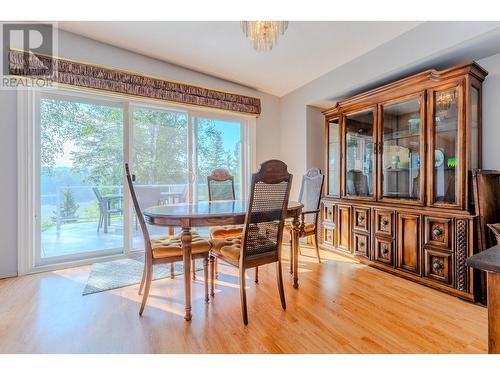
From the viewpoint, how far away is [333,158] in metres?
3.53

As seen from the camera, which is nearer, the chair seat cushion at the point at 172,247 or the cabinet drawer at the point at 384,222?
the chair seat cushion at the point at 172,247

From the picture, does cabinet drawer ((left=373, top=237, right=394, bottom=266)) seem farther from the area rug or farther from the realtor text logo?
the realtor text logo

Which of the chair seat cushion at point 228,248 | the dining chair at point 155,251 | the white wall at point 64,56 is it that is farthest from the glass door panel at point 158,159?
the chair seat cushion at point 228,248

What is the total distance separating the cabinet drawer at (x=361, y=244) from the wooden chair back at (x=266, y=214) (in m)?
1.44

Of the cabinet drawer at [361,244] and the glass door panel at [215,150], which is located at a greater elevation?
the glass door panel at [215,150]

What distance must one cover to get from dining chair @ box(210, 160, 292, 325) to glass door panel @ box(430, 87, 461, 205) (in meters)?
1.51

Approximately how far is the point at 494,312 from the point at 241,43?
2921 mm

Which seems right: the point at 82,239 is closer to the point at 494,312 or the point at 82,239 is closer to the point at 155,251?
the point at 155,251

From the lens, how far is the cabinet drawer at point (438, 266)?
7.30ft

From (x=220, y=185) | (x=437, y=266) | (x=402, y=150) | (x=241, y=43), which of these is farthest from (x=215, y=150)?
(x=437, y=266)

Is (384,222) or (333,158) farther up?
(333,158)

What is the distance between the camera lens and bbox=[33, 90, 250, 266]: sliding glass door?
9.44 ft

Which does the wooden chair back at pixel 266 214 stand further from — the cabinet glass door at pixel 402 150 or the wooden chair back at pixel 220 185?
the cabinet glass door at pixel 402 150
